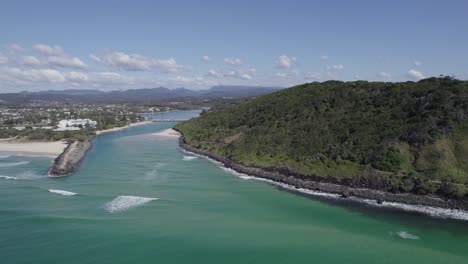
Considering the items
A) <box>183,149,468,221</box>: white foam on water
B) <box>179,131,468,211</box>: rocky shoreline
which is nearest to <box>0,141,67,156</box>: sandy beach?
<box>179,131,468,211</box>: rocky shoreline

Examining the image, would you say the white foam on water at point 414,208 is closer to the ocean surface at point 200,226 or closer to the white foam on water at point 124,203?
the ocean surface at point 200,226

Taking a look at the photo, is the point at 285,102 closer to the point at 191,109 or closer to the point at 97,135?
the point at 97,135

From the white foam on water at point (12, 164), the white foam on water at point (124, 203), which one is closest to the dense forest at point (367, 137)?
the white foam on water at point (124, 203)

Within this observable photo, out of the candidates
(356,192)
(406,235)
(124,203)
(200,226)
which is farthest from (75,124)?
(406,235)

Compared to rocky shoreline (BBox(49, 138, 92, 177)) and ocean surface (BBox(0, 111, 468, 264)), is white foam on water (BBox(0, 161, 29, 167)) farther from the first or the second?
ocean surface (BBox(0, 111, 468, 264))

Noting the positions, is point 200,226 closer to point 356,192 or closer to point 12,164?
point 356,192
